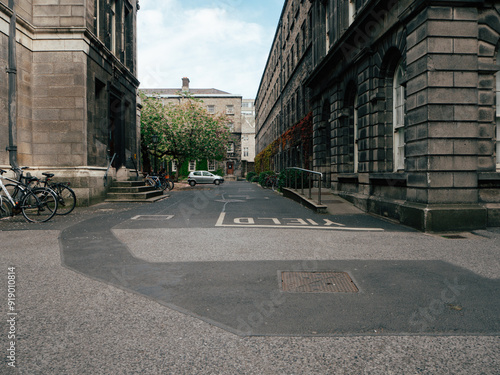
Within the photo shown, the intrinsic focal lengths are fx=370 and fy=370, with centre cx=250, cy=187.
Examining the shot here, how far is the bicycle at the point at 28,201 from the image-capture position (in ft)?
28.1

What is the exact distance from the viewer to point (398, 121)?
33.8ft

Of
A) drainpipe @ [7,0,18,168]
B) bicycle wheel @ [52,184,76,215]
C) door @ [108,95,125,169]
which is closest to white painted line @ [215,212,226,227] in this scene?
bicycle wheel @ [52,184,76,215]

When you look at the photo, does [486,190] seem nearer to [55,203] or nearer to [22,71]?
[55,203]

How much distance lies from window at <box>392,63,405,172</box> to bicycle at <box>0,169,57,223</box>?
9.01m

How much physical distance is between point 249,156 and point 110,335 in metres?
68.6

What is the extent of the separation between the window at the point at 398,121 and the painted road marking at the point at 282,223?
2.79m

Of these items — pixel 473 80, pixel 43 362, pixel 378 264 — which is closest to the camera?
pixel 43 362

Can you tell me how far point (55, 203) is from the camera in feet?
29.5

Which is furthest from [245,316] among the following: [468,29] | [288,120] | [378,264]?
[288,120]

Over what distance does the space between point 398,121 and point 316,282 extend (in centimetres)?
766

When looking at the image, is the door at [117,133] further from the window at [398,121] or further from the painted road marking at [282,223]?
the window at [398,121]

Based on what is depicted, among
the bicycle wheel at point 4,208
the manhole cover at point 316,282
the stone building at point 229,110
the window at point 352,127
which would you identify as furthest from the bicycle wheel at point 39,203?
the stone building at point 229,110

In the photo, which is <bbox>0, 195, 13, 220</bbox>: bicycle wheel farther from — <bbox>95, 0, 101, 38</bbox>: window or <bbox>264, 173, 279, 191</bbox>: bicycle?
<bbox>264, 173, 279, 191</bbox>: bicycle

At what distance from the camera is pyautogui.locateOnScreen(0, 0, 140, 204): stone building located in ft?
35.4
